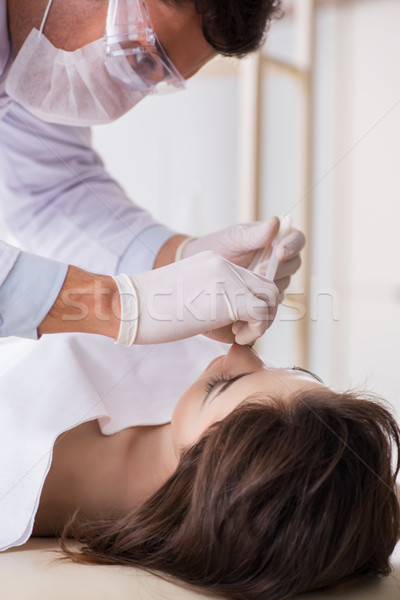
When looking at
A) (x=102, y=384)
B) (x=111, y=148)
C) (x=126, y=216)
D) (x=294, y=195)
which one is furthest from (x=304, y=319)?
(x=102, y=384)

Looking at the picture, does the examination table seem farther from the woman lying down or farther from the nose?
the nose

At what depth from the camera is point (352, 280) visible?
10.9ft

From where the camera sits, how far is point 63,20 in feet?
3.61

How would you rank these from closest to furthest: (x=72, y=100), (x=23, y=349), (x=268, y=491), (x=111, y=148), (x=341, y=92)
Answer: (x=268, y=491)
(x=72, y=100)
(x=23, y=349)
(x=111, y=148)
(x=341, y=92)

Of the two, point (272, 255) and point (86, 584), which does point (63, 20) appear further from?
point (86, 584)

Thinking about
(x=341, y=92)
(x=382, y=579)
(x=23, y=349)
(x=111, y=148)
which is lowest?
(x=382, y=579)

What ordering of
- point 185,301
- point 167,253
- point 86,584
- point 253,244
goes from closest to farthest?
point 86,584
point 185,301
point 253,244
point 167,253

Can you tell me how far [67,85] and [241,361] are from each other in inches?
23.2

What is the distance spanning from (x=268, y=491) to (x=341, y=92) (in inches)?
110

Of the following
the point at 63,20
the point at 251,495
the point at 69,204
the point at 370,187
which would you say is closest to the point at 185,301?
the point at 251,495

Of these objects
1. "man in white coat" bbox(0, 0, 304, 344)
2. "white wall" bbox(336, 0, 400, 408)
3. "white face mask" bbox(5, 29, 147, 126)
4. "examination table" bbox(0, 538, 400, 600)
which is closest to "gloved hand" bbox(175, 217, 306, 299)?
"man in white coat" bbox(0, 0, 304, 344)

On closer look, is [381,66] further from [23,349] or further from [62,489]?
[62,489]

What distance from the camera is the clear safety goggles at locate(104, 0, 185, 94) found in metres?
1.07

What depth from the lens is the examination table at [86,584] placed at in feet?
2.78
